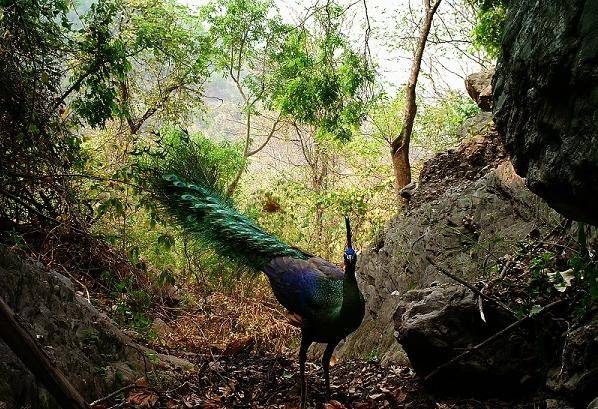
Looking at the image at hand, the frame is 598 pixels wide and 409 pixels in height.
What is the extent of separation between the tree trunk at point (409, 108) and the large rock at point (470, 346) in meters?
5.88

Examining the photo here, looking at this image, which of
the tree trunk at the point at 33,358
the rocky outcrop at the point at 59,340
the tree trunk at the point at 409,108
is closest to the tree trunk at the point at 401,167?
the tree trunk at the point at 409,108

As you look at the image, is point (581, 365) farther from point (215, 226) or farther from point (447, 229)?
point (447, 229)

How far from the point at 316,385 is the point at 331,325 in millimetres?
856

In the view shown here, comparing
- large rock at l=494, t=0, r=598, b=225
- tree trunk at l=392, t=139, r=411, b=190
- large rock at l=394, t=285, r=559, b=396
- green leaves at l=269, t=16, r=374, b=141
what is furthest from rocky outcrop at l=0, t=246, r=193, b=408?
tree trunk at l=392, t=139, r=411, b=190

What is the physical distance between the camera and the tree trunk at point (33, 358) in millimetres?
1429

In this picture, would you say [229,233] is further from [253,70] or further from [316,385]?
[253,70]

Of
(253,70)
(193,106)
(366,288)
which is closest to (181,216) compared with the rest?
(366,288)

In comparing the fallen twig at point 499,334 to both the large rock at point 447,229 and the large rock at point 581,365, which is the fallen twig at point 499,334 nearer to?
the large rock at point 581,365

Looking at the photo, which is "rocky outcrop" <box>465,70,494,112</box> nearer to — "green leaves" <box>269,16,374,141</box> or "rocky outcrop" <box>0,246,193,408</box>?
"green leaves" <box>269,16,374,141</box>

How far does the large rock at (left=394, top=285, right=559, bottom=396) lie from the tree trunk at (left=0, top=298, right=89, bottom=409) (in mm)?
2573

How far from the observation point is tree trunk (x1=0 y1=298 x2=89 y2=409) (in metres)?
1.43

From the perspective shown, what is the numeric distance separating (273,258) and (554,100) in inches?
134

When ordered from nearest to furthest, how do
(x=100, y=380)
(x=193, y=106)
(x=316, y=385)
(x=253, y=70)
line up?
(x=100, y=380) → (x=316, y=385) → (x=193, y=106) → (x=253, y=70)

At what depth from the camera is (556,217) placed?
4.68 m
